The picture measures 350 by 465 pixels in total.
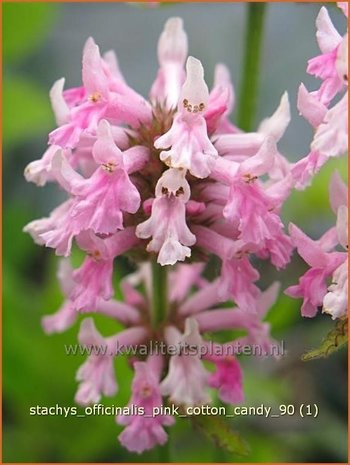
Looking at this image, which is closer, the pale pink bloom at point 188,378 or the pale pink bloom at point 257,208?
the pale pink bloom at point 257,208

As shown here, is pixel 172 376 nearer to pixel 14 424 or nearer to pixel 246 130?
pixel 246 130

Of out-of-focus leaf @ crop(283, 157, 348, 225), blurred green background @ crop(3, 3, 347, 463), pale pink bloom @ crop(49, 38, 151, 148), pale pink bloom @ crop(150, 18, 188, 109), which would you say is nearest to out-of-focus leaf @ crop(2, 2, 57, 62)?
blurred green background @ crop(3, 3, 347, 463)

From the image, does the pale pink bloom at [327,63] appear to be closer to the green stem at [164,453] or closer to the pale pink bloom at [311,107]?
the pale pink bloom at [311,107]

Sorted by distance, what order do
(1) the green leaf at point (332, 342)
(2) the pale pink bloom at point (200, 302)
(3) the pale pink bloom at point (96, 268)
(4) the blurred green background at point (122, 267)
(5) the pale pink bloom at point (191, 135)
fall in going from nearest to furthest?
(1) the green leaf at point (332, 342), (5) the pale pink bloom at point (191, 135), (3) the pale pink bloom at point (96, 268), (2) the pale pink bloom at point (200, 302), (4) the blurred green background at point (122, 267)

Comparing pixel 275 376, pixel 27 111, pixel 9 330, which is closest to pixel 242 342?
pixel 9 330

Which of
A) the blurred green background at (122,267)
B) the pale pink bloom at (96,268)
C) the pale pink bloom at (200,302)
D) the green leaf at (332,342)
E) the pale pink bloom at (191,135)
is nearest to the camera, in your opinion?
the green leaf at (332,342)

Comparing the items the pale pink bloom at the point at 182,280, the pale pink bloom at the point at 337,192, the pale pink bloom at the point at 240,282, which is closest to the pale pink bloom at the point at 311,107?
the pale pink bloom at the point at 337,192

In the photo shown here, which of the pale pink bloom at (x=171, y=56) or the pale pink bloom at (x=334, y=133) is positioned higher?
the pale pink bloom at (x=171, y=56)

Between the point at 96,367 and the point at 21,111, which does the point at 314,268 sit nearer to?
the point at 96,367
